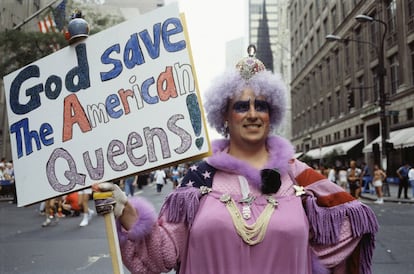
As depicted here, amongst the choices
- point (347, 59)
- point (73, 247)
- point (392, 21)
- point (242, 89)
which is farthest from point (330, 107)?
point (242, 89)

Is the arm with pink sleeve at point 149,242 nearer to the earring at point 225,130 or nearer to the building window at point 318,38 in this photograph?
the earring at point 225,130

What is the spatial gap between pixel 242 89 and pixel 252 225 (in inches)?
29.9

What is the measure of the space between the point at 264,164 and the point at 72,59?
1164mm

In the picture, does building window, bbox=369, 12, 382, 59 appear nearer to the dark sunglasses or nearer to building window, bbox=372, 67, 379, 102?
building window, bbox=372, 67, 379, 102

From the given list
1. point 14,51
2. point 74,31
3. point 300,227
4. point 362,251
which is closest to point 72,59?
point 74,31

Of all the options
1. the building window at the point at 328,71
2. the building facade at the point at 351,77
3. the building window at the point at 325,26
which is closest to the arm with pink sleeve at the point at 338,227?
the building facade at the point at 351,77

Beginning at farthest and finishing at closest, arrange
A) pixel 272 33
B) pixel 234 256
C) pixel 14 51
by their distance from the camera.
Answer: pixel 272 33
pixel 14 51
pixel 234 256

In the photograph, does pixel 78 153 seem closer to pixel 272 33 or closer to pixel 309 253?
pixel 309 253

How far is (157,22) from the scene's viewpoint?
2.26 m

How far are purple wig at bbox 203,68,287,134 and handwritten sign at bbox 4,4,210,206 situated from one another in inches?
14.8

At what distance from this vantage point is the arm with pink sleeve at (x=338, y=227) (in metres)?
2.32

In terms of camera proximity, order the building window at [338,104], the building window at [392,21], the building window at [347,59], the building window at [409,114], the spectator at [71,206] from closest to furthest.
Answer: the spectator at [71,206]
the building window at [392,21]
the building window at [409,114]
the building window at [347,59]
the building window at [338,104]

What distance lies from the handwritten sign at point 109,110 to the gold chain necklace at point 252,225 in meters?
0.37

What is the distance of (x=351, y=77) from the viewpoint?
121 ft
